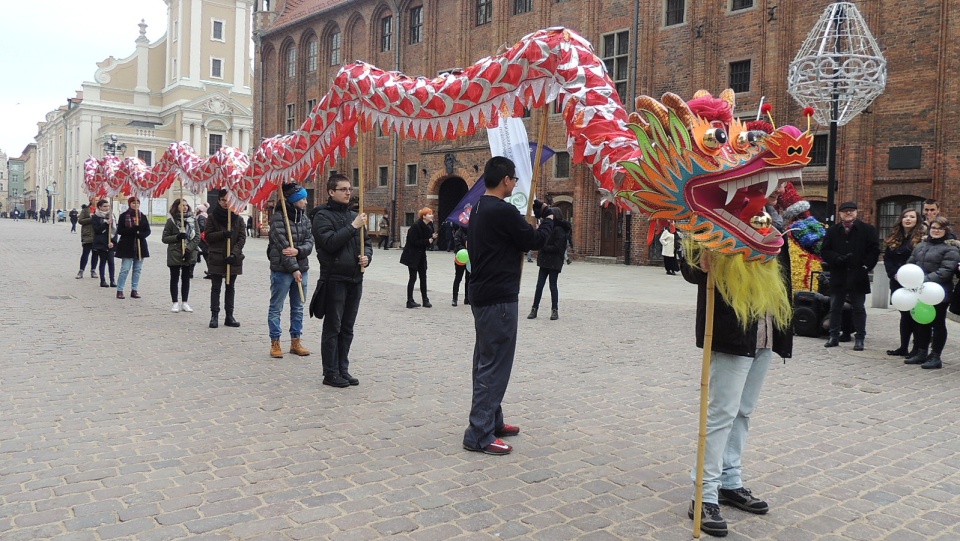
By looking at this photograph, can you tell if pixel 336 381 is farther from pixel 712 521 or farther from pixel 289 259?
pixel 712 521

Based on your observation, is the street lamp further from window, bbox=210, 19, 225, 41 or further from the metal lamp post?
the metal lamp post

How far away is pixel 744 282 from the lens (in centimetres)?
389

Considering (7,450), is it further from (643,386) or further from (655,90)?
(655,90)

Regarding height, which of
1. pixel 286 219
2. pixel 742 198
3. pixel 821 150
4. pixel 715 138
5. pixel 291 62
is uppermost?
pixel 291 62

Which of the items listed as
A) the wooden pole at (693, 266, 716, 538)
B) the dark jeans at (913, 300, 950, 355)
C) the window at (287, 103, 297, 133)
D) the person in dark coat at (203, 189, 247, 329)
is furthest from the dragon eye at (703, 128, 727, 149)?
the window at (287, 103, 297, 133)

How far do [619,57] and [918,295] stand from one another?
21.4 m

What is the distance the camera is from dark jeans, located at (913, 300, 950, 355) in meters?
8.71

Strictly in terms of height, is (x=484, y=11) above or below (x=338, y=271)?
above

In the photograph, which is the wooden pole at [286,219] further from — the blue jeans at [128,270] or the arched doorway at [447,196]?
the arched doorway at [447,196]

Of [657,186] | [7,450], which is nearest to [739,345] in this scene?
[657,186]

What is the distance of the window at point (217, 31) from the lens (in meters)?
75.8

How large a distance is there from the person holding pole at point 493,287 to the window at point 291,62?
43657mm

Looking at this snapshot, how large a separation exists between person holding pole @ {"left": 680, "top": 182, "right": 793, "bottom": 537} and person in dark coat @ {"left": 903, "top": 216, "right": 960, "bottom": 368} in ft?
18.5

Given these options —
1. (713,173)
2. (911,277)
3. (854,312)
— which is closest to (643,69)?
(854,312)
